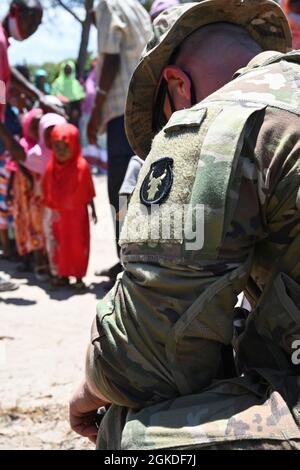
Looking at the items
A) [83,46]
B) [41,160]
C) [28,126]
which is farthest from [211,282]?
[83,46]

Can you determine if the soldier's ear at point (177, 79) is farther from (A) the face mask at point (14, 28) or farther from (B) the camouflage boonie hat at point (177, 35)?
(A) the face mask at point (14, 28)

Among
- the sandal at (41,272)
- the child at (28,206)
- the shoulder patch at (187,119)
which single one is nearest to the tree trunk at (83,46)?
the child at (28,206)

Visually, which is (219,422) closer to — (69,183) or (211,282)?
(211,282)

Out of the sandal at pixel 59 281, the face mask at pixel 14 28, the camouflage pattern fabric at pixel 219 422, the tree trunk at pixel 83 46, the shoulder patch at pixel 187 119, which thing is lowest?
the tree trunk at pixel 83 46

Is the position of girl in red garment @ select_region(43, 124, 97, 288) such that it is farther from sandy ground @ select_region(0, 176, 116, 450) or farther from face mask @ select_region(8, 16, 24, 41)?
face mask @ select_region(8, 16, 24, 41)

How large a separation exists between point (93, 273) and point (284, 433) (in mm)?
4606

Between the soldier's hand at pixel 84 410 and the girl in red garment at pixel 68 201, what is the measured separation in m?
3.60

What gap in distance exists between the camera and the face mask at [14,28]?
4.81 meters

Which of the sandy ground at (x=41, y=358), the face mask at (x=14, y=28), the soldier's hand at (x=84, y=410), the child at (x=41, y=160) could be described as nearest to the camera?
the soldier's hand at (x=84, y=410)

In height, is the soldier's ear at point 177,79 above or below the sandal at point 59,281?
above

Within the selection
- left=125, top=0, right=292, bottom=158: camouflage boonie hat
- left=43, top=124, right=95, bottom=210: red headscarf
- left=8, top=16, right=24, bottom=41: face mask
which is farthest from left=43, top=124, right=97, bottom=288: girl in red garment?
left=125, top=0, right=292, bottom=158: camouflage boonie hat

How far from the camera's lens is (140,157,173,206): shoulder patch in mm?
1181

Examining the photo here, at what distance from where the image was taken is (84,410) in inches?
56.6
